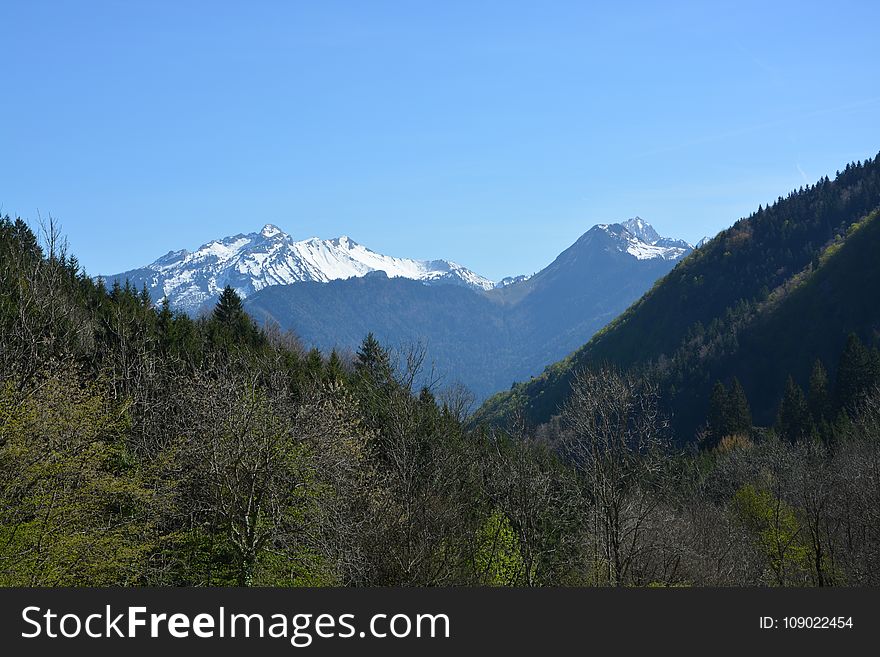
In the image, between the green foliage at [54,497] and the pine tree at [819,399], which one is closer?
the green foliage at [54,497]

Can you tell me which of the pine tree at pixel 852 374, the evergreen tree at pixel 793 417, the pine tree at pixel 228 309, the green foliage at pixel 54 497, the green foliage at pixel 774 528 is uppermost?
the pine tree at pixel 228 309

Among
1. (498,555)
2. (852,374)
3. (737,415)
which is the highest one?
(852,374)

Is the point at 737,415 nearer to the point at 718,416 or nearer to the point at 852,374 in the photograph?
the point at 718,416

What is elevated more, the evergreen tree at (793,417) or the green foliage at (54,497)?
the evergreen tree at (793,417)

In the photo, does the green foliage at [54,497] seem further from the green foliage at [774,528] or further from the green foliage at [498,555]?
the green foliage at [774,528]

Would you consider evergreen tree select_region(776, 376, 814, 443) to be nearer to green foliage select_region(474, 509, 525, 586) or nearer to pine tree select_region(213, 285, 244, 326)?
green foliage select_region(474, 509, 525, 586)

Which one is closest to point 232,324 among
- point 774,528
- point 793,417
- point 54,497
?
point 774,528

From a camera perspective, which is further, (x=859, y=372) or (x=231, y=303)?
(x=859, y=372)

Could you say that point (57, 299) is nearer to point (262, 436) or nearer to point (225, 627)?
point (262, 436)

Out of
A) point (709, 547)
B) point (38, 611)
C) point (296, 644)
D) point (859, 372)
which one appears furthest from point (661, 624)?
point (859, 372)

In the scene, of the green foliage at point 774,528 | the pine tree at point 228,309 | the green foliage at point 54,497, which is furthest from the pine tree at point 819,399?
the green foliage at point 54,497

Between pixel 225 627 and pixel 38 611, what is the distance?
3915 millimetres

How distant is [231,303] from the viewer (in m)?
81.0

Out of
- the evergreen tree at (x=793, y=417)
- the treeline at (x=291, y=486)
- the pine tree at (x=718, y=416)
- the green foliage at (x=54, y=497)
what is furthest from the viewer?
the pine tree at (x=718, y=416)
